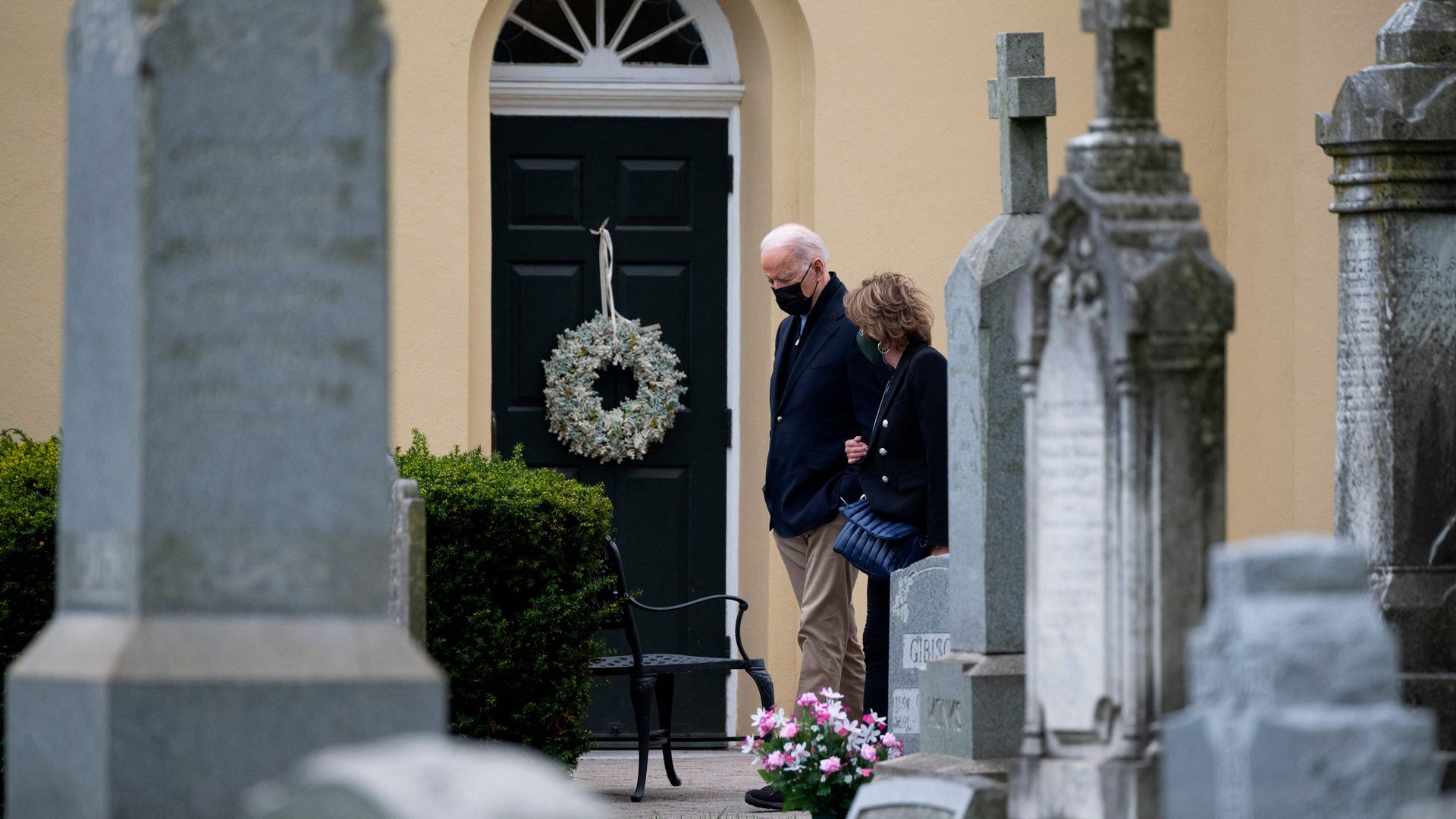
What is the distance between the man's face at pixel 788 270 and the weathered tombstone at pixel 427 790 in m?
5.52

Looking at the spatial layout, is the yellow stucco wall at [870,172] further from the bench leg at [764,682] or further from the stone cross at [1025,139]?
the stone cross at [1025,139]

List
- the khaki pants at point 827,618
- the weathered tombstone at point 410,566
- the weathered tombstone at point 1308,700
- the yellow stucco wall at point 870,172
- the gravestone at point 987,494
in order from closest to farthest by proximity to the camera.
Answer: the weathered tombstone at point 1308,700
the weathered tombstone at point 410,566
the gravestone at point 987,494
the khaki pants at point 827,618
the yellow stucco wall at point 870,172

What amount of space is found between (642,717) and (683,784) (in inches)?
20.5

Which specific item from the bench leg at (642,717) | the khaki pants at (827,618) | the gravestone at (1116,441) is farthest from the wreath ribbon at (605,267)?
the gravestone at (1116,441)

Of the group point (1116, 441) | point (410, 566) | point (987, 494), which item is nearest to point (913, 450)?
point (987, 494)

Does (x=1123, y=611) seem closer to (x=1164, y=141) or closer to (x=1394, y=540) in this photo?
(x=1164, y=141)

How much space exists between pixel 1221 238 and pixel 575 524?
4.31 m

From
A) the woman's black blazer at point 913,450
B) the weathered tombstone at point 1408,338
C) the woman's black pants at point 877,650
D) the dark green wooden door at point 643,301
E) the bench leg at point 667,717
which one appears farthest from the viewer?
the dark green wooden door at point 643,301

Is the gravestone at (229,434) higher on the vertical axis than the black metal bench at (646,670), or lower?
higher

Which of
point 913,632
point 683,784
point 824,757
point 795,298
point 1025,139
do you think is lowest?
point 683,784

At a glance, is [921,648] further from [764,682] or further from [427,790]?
[427,790]

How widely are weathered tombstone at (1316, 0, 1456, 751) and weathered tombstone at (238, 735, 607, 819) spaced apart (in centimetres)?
450

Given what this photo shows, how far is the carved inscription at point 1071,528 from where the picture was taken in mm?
5316

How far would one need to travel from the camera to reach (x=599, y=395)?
10781 millimetres
